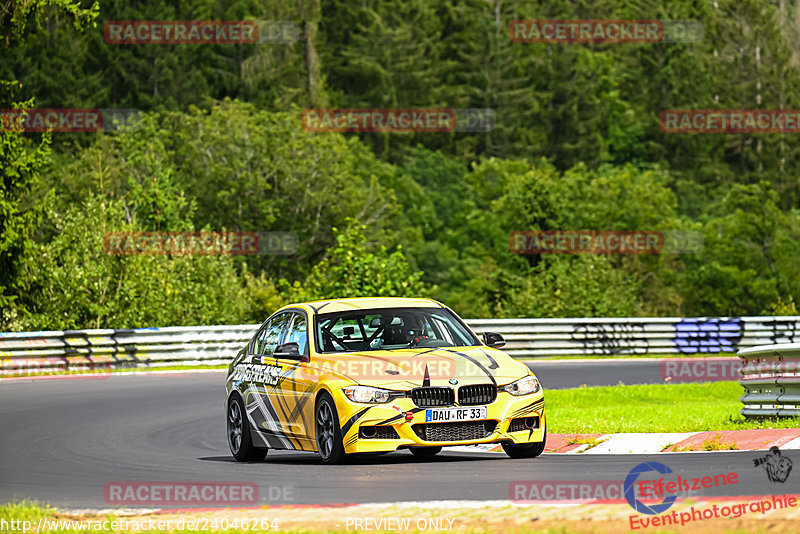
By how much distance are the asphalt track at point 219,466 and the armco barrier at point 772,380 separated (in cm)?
246

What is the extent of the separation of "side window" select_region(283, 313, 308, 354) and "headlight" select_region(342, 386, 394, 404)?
1.35 metres

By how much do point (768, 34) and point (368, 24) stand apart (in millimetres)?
28212

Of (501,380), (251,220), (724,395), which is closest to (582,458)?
(501,380)

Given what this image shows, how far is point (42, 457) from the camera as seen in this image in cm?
1455

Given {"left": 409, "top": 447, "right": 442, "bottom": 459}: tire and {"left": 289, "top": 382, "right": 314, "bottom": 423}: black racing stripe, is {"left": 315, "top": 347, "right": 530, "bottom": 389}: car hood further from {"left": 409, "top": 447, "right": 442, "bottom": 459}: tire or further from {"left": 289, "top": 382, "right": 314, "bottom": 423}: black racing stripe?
{"left": 409, "top": 447, "right": 442, "bottom": 459}: tire

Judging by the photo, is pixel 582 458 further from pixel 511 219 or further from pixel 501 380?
pixel 511 219

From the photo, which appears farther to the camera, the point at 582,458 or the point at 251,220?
the point at 251,220
